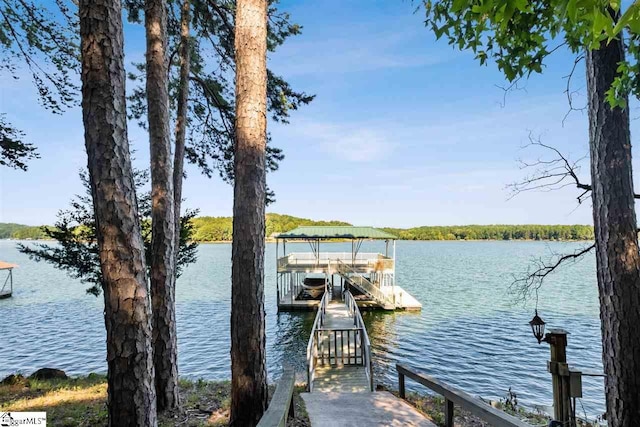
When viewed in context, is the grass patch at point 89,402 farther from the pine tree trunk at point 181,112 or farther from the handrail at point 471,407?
the pine tree trunk at point 181,112

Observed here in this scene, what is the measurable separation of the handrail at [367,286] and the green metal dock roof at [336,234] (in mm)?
2071

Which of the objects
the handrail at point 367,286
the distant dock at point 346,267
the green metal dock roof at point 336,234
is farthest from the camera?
the distant dock at point 346,267

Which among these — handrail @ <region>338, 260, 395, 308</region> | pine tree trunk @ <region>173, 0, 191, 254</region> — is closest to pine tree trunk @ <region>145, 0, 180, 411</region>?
pine tree trunk @ <region>173, 0, 191, 254</region>

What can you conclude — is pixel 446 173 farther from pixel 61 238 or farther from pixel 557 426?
pixel 557 426

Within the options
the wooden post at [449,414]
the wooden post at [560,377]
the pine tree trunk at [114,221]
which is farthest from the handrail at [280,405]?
the wooden post at [560,377]

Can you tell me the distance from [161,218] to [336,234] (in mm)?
17150

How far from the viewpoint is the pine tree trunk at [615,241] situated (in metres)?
3.23

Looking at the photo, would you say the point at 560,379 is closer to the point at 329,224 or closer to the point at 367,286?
the point at 367,286

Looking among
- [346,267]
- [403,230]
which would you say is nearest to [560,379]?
[346,267]

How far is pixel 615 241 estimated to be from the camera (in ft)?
11.1

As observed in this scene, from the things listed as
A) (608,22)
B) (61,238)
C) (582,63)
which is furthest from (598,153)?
(61,238)

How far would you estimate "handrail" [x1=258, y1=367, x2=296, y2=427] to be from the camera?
7.68 ft

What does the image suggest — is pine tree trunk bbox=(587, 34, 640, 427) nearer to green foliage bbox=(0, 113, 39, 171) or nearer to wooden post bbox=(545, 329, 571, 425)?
wooden post bbox=(545, 329, 571, 425)

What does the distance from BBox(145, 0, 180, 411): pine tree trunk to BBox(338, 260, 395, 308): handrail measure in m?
17.2
